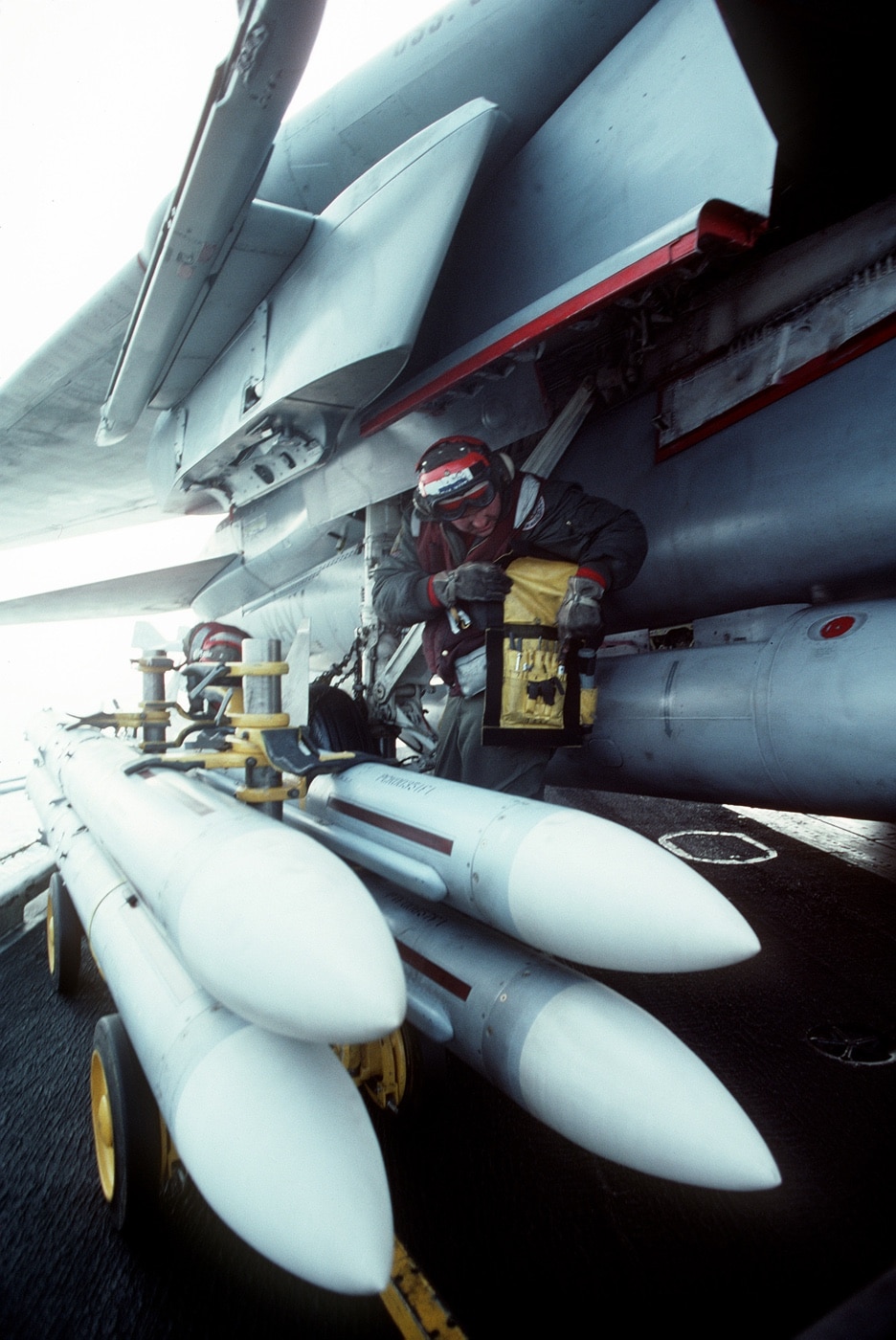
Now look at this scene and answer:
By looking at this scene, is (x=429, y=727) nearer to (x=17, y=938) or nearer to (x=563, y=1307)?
(x=17, y=938)

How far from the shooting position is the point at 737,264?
3467 millimetres

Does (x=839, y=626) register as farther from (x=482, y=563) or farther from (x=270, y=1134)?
(x=270, y=1134)

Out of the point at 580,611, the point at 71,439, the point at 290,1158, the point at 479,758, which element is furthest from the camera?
the point at 71,439

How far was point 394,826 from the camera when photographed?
8.20ft

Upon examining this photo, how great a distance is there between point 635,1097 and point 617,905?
1.32ft

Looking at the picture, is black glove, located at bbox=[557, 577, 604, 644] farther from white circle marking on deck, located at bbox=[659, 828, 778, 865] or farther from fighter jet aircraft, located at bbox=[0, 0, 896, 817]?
white circle marking on deck, located at bbox=[659, 828, 778, 865]

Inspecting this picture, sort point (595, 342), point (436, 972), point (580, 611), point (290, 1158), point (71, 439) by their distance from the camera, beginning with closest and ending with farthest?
point (290, 1158), point (436, 972), point (580, 611), point (595, 342), point (71, 439)

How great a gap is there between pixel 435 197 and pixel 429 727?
9.98ft

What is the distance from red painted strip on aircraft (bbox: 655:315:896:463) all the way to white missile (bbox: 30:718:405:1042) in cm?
290

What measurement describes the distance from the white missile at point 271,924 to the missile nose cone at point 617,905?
0.45 meters

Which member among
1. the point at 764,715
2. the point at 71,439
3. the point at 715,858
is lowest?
the point at 715,858

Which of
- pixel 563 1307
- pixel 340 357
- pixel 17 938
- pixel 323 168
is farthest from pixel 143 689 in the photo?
pixel 563 1307

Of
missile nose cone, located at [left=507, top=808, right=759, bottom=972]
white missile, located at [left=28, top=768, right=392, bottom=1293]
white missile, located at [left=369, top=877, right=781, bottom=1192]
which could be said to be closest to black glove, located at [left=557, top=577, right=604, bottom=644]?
missile nose cone, located at [left=507, top=808, right=759, bottom=972]

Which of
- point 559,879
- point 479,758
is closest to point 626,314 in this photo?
point 479,758
